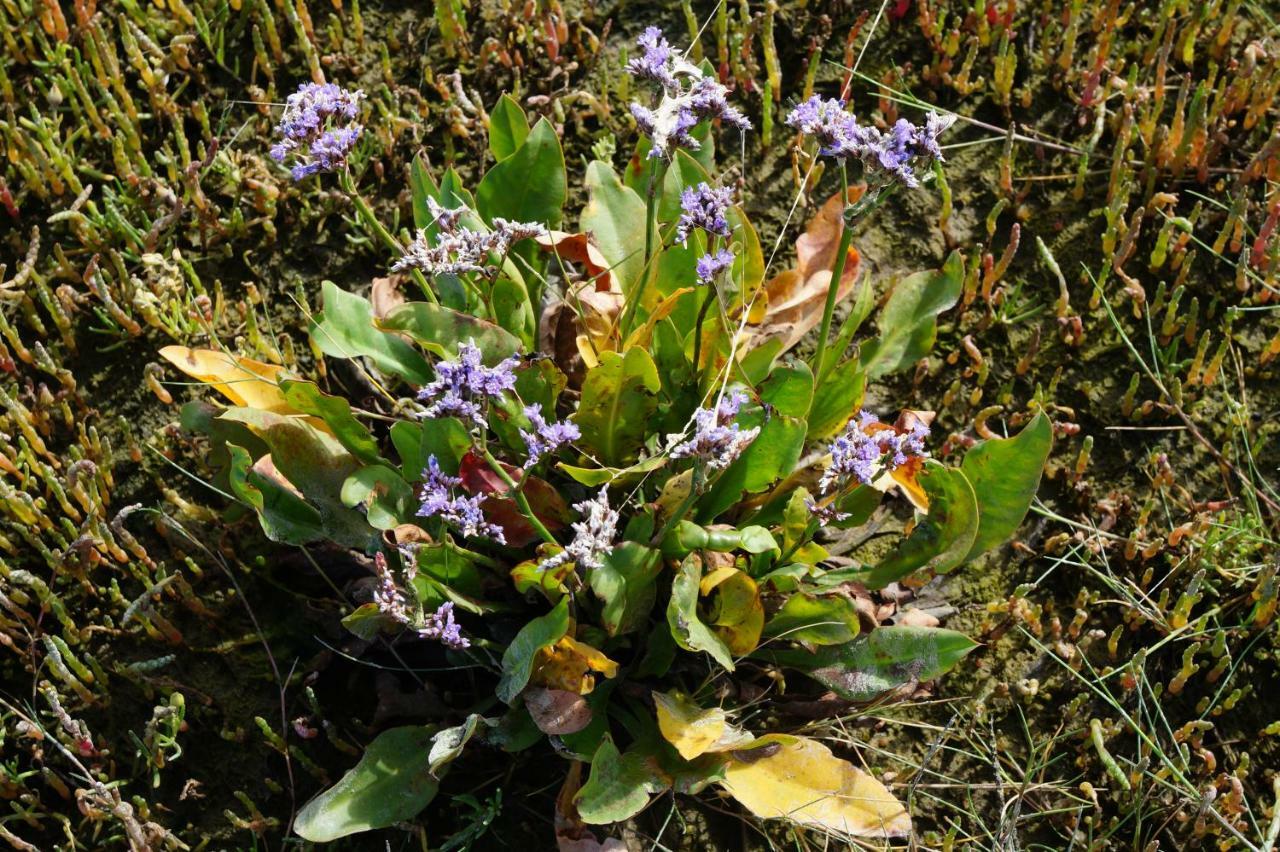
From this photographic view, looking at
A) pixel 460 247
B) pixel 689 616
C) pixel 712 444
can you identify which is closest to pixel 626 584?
pixel 689 616

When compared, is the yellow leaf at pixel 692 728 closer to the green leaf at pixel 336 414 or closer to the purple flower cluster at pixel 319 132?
the green leaf at pixel 336 414

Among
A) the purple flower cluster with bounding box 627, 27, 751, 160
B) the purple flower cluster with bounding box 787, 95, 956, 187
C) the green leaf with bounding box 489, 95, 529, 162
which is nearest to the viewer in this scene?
the purple flower cluster with bounding box 787, 95, 956, 187

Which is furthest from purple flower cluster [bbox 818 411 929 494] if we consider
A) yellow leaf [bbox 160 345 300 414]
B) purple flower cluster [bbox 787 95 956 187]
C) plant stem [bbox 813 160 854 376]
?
yellow leaf [bbox 160 345 300 414]

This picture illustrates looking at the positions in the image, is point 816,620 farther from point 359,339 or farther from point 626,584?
point 359,339

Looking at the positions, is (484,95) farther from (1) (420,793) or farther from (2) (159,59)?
(1) (420,793)

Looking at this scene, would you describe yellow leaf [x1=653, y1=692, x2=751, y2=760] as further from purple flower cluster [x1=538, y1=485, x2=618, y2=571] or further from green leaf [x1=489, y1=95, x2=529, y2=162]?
green leaf [x1=489, y1=95, x2=529, y2=162]

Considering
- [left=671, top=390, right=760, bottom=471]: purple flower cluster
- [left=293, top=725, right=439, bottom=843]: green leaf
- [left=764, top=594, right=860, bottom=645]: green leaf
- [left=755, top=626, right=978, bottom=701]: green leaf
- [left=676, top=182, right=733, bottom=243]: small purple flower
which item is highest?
[left=676, top=182, right=733, bottom=243]: small purple flower
